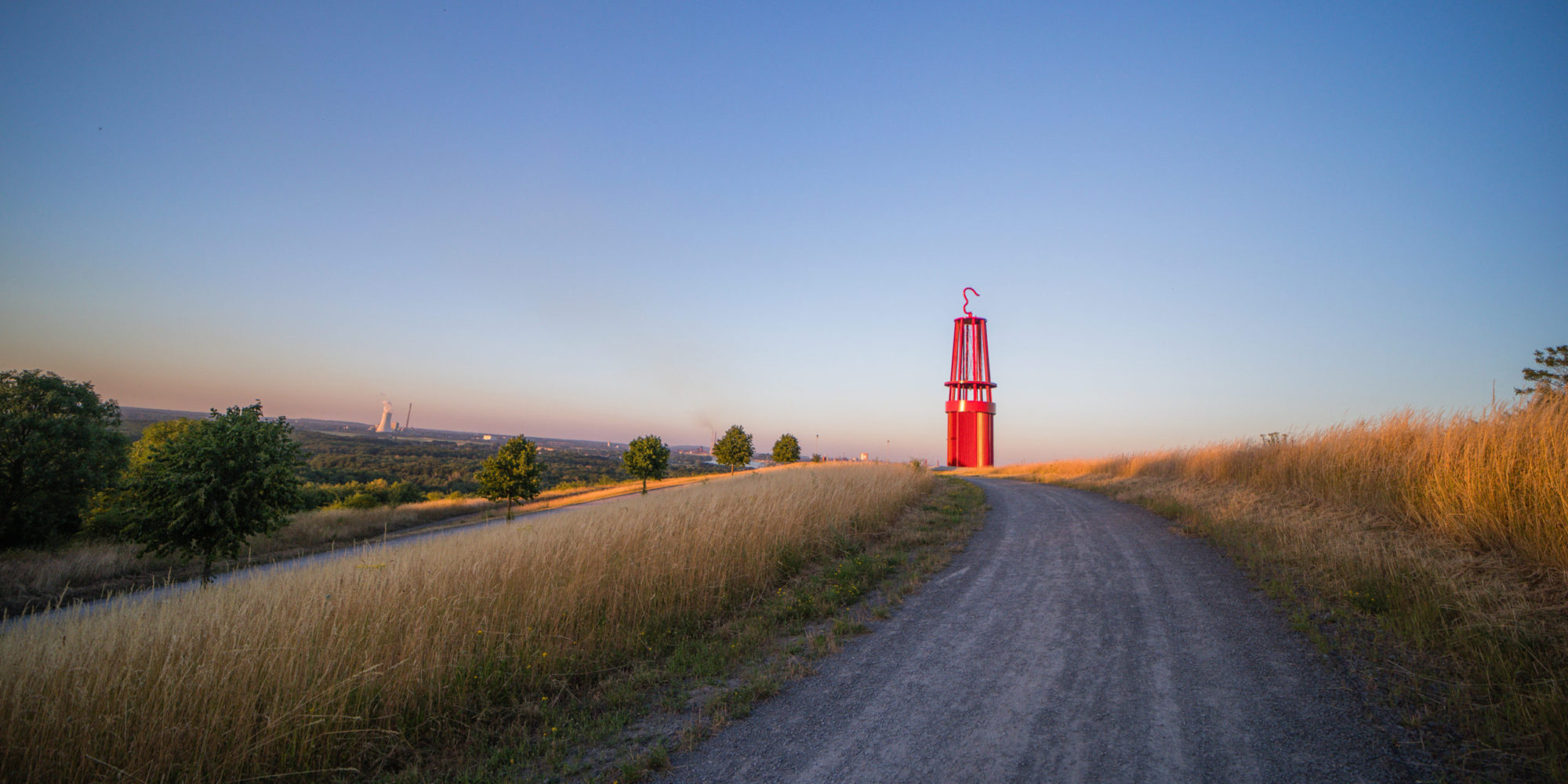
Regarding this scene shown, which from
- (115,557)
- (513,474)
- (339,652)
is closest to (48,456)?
(115,557)

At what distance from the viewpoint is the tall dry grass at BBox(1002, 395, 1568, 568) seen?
5738 mm

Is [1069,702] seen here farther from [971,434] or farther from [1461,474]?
[971,434]

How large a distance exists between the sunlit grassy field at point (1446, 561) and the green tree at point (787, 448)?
170 feet

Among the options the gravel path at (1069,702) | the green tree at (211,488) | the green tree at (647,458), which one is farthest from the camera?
the green tree at (647,458)

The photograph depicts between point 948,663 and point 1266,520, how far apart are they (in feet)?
27.1

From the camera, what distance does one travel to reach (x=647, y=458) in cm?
5284

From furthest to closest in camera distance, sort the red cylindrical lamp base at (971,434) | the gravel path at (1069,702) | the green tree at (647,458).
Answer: the green tree at (647,458) → the red cylindrical lamp base at (971,434) → the gravel path at (1069,702)

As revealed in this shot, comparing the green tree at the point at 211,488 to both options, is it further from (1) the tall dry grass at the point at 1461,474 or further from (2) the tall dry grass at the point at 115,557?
(1) the tall dry grass at the point at 1461,474

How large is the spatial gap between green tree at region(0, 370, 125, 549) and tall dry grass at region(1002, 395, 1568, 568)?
37.4m

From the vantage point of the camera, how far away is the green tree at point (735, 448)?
6159 centimetres

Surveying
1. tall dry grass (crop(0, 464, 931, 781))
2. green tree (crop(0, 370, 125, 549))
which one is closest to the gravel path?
tall dry grass (crop(0, 464, 931, 781))

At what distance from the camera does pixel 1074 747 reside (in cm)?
363

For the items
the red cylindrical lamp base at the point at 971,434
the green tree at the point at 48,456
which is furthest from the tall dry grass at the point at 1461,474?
the green tree at the point at 48,456

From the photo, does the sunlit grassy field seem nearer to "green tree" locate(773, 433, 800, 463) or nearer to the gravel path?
the gravel path
